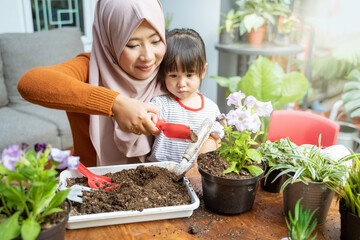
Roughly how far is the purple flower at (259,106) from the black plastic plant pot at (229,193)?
18cm

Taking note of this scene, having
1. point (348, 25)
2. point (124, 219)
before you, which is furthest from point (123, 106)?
point (348, 25)

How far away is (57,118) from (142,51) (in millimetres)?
1896

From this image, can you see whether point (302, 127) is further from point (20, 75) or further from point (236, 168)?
point (20, 75)

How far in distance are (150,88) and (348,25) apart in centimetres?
254

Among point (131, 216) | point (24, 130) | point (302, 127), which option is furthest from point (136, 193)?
point (24, 130)

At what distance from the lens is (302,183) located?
877 mm

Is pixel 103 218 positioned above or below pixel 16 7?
below

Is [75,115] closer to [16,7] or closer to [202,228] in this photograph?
[202,228]

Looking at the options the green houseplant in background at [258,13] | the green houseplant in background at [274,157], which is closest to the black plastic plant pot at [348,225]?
the green houseplant in background at [274,157]

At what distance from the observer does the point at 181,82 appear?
4.40ft

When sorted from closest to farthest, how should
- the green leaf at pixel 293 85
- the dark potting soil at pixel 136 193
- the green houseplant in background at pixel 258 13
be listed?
the dark potting soil at pixel 136 193 → the green leaf at pixel 293 85 → the green houseplant in background at pixel 258 13

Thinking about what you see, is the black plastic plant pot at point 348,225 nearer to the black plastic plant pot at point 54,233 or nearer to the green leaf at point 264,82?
the black plastic plant pot at point 54,233

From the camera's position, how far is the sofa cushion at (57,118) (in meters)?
2.78

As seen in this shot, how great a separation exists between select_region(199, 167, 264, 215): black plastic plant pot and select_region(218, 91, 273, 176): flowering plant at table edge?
4 centimetres
